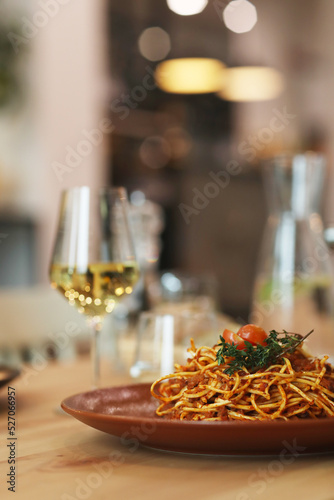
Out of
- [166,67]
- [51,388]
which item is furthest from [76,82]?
[51,388]

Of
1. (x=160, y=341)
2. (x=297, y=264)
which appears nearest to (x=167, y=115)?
(x=297, y=264)

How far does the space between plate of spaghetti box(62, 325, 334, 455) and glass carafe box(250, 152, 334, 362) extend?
620mm

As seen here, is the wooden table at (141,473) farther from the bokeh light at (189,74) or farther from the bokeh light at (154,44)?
the bokeh light at (154,44)

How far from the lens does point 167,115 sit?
629 centimetres

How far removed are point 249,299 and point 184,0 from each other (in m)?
3.96

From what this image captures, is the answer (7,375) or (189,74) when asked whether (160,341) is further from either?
(189,74)

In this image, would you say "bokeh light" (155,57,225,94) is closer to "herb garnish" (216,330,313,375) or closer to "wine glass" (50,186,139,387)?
"wine glass" (50,186,139,387)

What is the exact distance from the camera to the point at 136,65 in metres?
5.92

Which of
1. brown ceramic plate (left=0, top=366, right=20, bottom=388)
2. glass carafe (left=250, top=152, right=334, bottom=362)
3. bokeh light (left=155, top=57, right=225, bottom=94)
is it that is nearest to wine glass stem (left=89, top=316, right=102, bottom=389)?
brown ceramic plate (left=0, top=366, right=20, bottom=388)

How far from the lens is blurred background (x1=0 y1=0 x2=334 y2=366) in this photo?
418 centimetres

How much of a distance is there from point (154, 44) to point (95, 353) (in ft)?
18.4

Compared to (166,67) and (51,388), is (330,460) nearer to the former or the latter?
(51,388)

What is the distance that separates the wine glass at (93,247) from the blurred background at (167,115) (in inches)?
104

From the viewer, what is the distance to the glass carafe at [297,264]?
4.25ft
